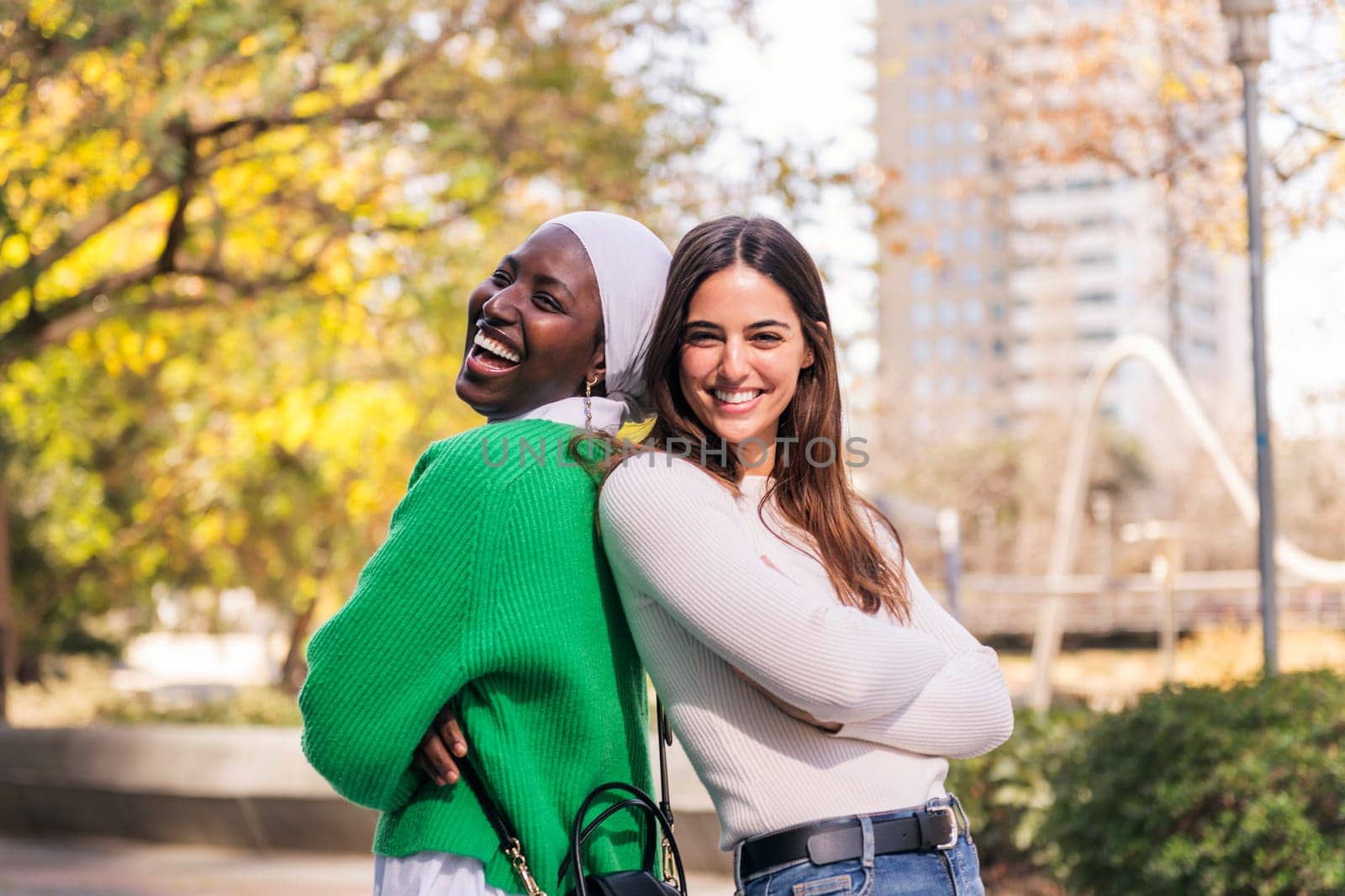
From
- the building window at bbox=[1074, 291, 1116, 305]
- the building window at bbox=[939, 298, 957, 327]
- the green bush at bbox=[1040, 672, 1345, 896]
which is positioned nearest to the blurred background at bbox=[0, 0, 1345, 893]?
the green bush at bbox=[1040, 672, 1345, 896]

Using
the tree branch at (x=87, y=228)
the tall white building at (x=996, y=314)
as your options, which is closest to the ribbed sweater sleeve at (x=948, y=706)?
the tree branch at (x=87, y=228)

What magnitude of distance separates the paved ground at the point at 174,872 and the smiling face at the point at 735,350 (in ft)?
15.7

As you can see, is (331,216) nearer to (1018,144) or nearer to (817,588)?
(1018,144)

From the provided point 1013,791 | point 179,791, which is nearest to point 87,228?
point 179,791

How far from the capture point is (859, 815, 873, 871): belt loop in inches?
82.7

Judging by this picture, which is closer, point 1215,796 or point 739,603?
point 739,603

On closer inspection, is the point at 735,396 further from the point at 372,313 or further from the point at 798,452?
the point at 372,313

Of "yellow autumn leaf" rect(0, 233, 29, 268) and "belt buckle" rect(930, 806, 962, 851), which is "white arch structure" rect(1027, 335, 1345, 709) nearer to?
"yellow autumn leaf" rect(0, 233, 29, 268)

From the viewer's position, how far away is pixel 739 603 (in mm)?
2049

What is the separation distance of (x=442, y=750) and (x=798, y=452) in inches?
31.2

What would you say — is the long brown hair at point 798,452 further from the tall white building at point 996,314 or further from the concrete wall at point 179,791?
the tall white building at point 996,314

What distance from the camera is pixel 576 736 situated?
2104 mm

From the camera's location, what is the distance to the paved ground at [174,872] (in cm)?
680

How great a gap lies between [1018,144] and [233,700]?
26.1 feet
